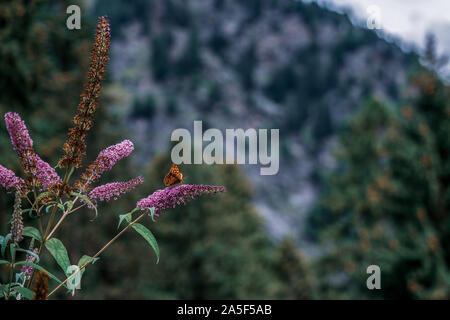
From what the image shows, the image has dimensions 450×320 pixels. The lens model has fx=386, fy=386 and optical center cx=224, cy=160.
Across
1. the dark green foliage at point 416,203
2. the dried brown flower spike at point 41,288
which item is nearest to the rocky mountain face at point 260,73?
the dark green foliage at point 416,203

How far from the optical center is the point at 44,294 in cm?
90

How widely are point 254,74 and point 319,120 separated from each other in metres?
34.1

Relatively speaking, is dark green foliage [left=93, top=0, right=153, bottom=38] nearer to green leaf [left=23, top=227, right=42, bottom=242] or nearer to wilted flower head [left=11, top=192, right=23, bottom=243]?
green leaf [left=23, top=227, right=42, bottom=242]

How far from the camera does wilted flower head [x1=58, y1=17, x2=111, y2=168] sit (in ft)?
3.46

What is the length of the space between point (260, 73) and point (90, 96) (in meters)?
165

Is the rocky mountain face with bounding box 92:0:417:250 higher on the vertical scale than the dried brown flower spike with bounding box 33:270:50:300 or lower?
higher

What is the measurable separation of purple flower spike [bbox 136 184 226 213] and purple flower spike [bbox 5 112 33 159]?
1.13 feet

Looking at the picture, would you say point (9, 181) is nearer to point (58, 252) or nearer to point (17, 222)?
point (17, 222)

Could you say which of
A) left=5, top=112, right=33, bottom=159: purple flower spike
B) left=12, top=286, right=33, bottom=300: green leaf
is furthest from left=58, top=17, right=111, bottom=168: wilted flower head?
left=12, top=286, right=33, bottom=300: green leaf

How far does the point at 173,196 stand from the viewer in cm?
117

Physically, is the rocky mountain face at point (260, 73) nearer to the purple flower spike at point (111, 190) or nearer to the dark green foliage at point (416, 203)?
the dark green foliage at point (416, 203)

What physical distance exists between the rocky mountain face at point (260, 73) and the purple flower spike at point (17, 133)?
9717 centimetres

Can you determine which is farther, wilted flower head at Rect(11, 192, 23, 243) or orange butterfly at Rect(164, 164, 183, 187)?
orange butterfly at Rect(164, 164, 183, 187)

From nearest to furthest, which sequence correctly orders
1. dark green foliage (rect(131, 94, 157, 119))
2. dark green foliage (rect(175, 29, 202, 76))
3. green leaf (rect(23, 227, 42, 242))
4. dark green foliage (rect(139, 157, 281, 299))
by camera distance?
green leaf (rect(23, 227, 42, 242)), dark green foliage (rect(139, 157, 281, 299)), dark green foliage (rect(131, 94, 157, 119)), dark green foliage (rect(175, 29, 202, 76))
